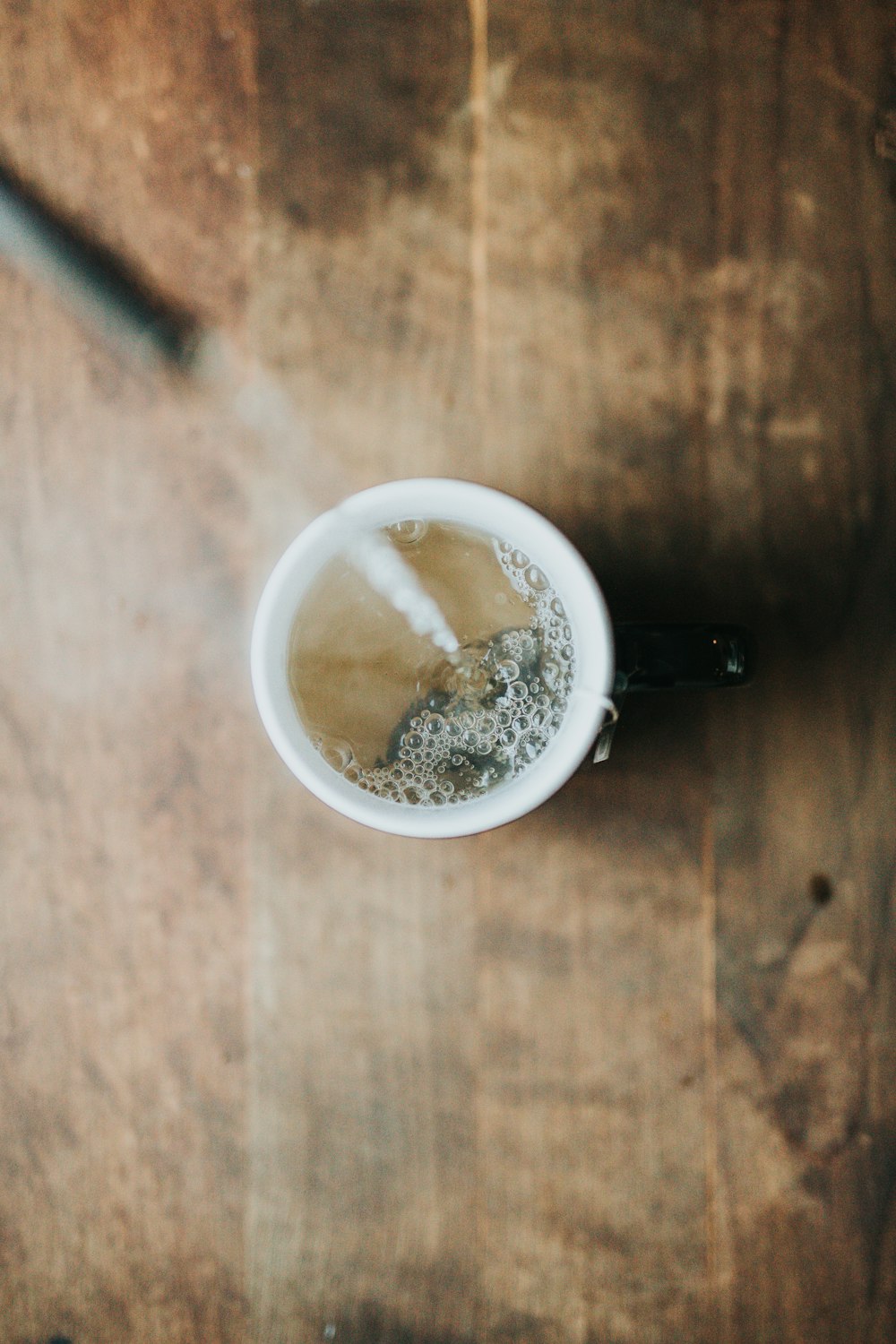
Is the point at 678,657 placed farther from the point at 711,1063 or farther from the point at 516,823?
the point at 711,1063

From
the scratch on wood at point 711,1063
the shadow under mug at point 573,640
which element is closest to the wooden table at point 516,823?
the scratch on wood at point 711,1063

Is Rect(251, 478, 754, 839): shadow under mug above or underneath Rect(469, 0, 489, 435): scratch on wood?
underneath

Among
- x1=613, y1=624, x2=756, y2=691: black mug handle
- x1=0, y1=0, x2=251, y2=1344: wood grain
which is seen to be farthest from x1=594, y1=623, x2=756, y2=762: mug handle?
x1=0, y1=0, x2=251, y2=1344: wood grain

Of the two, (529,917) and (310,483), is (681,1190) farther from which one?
(310,483)

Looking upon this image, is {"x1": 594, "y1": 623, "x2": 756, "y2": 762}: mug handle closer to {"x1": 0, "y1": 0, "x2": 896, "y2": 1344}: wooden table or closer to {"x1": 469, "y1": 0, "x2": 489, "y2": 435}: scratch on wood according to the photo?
{"x1": 0, "y1": 0, "x2": 896, "y2": 1344}: wooden table

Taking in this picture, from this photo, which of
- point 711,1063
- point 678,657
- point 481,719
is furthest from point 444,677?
point 711,1063

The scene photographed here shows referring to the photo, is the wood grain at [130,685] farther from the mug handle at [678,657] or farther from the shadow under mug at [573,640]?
the mug handle at [678,657]
